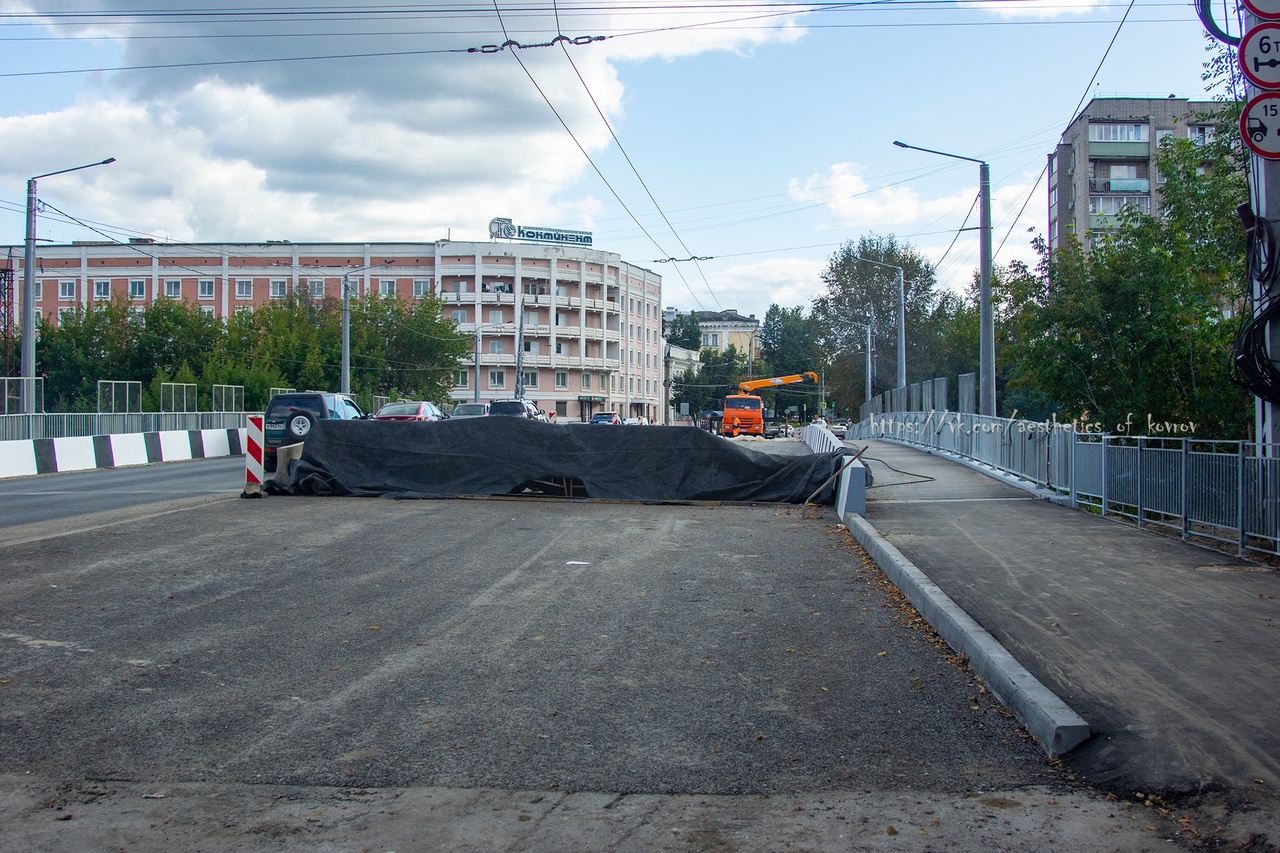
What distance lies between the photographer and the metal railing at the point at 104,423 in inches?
1084

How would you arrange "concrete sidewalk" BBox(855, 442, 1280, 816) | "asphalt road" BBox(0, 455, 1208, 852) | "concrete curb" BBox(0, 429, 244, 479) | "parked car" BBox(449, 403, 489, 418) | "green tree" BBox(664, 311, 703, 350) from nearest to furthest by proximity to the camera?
"asphalt road" BBox(0, 455, 1208, 852)
"concrete sidewalk" BBox(855, 442, 1280, 816)
"concrete curb" BBox(0, 429, 244, 479)
"parked car" BBox(449, 403, 489, 418)
"green tree" BBox(664, 311, 703, 350)

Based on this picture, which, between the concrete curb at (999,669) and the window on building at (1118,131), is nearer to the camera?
the concrete curb at (999,669)

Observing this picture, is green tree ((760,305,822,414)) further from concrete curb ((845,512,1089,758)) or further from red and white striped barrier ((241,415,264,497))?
concrete curb ((845,512,1089,758))

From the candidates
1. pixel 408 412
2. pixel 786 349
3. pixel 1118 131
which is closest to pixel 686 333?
pixel 786 349

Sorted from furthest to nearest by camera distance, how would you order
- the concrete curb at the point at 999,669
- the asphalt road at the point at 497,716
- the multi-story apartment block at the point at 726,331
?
the multi-story apartment block at the point at 726,331
the concrete curb at the point at 999,669
the asphalt road at the point at 497,716

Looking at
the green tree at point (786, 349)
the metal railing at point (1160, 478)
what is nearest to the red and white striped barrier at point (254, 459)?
the metal railing at point (1160, 478)

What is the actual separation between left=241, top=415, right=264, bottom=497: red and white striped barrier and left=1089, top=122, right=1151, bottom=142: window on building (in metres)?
63.3

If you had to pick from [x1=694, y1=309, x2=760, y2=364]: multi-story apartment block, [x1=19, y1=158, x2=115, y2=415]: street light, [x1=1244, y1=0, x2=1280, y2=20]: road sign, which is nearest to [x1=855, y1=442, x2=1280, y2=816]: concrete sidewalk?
[x1=1244, y1=0, x2=1280, y2=20]: road sign

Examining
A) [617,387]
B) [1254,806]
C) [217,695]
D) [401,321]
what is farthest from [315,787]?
[617,387]

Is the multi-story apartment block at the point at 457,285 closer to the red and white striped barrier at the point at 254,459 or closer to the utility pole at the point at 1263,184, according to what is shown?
the red and white striped barrier at the point at 254,459

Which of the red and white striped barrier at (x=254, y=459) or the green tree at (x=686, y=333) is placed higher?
the green tree at (x=686, y=333)

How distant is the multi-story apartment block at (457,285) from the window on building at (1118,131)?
44.4 m

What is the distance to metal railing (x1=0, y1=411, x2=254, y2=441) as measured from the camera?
27.5 m

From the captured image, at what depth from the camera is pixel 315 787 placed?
439cm
